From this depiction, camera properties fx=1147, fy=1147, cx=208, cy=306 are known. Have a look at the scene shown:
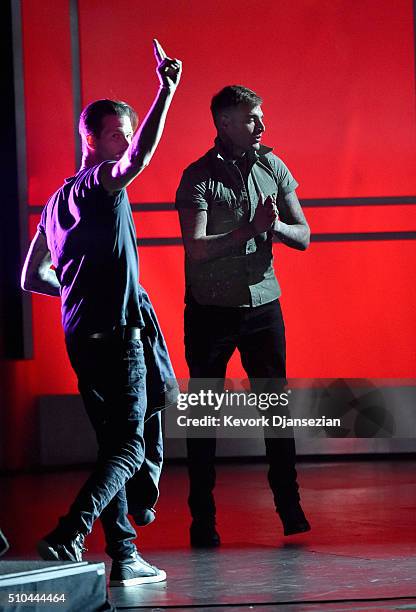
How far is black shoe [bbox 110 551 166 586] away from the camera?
290cm

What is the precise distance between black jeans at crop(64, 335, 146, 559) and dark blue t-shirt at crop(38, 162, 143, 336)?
0.06m

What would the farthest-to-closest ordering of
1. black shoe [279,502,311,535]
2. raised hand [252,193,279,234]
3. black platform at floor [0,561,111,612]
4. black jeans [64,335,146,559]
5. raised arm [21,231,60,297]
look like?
black shoe [279,502,311,535]
raised hand [252,193,279,234]
raised arm [21,231,60,297]
black jeans [64,335,146,559]
black platform at floor [0,561,111,612]

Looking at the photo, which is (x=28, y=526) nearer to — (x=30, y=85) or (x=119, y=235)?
(x=119, y=235)

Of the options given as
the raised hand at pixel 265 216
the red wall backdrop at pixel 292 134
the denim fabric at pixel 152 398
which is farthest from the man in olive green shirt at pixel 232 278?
→ the red wall backdrop at pixel 292 134

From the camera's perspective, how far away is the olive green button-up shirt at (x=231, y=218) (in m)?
3.63

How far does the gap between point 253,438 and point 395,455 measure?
0.74 meters

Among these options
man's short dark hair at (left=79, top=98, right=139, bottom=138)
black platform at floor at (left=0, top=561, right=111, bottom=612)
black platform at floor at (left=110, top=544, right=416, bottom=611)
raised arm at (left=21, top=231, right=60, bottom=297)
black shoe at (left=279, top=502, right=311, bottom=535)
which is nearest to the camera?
Answer: black platform at floor at (left=0, top=561, right=111, bottom=612)

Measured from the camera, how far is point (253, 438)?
6012mm

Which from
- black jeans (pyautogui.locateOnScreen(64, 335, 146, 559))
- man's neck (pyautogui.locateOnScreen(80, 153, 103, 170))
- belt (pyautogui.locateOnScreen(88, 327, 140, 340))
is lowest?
black jeans (pyautogui.locateOnScreen(64, 335, 146, 559))

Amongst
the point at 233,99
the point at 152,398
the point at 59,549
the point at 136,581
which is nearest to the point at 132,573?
the point at 136,581

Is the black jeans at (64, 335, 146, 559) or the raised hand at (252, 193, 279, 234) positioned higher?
the raised hand at (252, 193, 279, 234)

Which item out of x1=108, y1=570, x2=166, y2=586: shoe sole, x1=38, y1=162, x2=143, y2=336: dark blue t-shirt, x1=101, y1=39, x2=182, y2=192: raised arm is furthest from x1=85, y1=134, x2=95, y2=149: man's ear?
x1=108, y1=570, x2=166, y2=586: shoe sole

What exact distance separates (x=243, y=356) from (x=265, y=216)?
0.50 meters

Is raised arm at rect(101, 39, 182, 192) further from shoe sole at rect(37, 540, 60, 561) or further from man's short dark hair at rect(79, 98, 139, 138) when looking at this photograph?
shoe sole at rect(37, 540, 60, 561)
